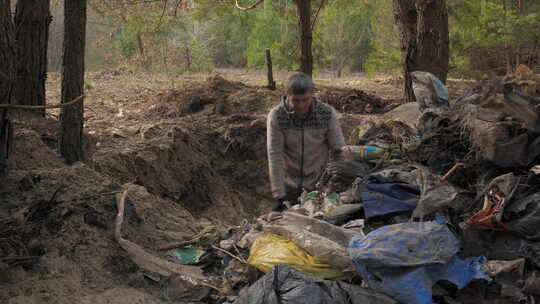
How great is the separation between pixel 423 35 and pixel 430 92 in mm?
3151

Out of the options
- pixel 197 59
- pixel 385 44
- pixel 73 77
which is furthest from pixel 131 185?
pixel 385 44

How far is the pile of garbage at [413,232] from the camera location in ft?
10.1

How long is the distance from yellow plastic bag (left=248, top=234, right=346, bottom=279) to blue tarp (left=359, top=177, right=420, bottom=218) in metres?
0.54

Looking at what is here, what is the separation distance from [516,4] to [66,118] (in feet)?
51.6

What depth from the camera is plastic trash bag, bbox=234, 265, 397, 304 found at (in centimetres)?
292

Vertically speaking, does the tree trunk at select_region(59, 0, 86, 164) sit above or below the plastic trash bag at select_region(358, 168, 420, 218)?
Answer: above

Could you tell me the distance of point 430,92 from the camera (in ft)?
17.2

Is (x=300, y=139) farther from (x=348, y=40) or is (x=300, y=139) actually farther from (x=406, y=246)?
(x=348, y=40)

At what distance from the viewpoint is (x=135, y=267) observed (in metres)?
3.90

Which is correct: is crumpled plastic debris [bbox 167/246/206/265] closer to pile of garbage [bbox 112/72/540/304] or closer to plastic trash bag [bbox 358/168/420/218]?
pile of garbage [bbox 112/72/540/304]

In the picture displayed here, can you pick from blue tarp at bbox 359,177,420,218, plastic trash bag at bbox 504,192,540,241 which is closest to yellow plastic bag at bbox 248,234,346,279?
blue tarp at bbox 359,177,420,218

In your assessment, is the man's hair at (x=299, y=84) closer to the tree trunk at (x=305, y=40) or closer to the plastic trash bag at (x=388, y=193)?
the plastic trash bag at (x=388, y=193)

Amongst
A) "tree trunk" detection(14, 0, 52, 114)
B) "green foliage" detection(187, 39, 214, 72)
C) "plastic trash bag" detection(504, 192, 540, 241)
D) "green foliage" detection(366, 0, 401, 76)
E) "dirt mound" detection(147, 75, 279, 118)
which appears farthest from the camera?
"green foliage" detection(366, 0, 401, 76)

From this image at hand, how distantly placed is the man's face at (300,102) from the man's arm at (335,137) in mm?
346
